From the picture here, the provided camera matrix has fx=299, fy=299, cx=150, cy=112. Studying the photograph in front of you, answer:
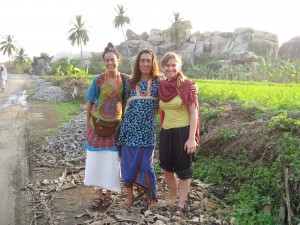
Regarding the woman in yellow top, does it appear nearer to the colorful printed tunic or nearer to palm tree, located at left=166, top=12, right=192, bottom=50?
the colorful printed tunic

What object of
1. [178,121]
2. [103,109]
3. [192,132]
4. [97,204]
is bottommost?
[97,204]

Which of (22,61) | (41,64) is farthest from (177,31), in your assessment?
(22,61)

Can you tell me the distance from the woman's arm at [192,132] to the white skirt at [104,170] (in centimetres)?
100

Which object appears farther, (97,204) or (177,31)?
(177,31)

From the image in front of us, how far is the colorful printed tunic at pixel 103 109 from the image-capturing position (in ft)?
12.4

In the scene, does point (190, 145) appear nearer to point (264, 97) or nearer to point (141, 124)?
point (141, 124)

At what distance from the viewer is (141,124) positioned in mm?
3615

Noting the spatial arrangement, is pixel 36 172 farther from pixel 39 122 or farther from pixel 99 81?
pixel 39 122

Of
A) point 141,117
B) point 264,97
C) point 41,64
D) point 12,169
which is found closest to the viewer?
point 141,117

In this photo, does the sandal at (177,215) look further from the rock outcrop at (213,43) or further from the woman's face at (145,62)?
the rock outcrop at (213,43)

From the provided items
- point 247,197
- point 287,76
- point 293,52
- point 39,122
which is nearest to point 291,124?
point 247,197

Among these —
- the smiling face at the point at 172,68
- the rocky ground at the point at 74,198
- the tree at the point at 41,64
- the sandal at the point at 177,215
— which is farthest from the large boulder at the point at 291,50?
the sandal at the point at 177,215

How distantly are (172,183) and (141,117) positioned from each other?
0.95 meters

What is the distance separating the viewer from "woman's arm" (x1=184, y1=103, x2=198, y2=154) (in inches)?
131
